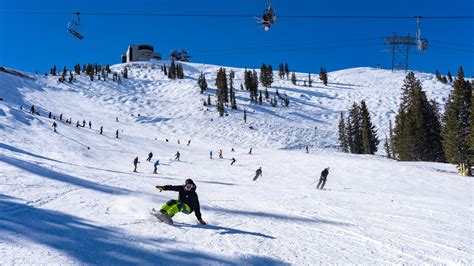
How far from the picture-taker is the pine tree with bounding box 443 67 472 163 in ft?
129

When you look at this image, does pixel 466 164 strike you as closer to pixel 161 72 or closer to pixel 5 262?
pixel 5 262

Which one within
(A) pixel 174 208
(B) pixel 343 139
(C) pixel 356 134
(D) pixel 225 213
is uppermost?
(C) pixel 356 134

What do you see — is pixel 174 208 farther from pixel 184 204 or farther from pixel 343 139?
pixel 343 139

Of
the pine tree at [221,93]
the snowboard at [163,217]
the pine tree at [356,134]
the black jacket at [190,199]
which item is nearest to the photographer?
the snowboard at [163,217]

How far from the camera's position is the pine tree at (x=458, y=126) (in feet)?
129

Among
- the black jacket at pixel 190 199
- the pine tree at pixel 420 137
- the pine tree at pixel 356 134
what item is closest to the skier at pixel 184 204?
the black jacket at pixel 190 199

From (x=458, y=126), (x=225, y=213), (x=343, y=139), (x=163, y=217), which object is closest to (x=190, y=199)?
Answer: (x=163, y=217)

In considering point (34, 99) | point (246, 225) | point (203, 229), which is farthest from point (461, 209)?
point (34, 99)

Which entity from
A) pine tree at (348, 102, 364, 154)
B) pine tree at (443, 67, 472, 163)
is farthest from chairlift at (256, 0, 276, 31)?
pine tree at (348, 102, 364, 154)

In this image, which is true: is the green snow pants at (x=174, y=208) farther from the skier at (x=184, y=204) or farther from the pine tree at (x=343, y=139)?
the pine tree at (x=343, y=139)

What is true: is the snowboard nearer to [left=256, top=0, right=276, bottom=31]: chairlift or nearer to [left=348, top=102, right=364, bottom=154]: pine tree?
[left=256, top=0, right=276, bottom=31]: chairlift

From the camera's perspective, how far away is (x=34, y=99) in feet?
249

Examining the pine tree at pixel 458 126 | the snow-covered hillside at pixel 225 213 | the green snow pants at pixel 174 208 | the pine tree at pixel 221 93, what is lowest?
the snow-covered hillside at pixel 225 213

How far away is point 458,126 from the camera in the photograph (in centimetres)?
4028
